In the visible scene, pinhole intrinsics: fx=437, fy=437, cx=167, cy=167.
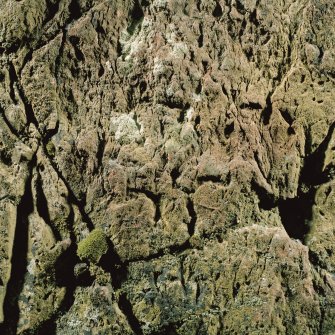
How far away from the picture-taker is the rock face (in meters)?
5.97

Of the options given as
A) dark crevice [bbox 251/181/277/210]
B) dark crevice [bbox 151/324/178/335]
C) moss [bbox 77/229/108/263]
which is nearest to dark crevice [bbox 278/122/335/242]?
dark crevice [bbox 251/181/277/210]

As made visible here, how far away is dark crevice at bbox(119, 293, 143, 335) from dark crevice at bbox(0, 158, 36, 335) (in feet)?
4.48

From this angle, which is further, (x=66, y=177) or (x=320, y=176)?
(x=320, y=176)

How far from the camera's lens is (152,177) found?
616 centimetres

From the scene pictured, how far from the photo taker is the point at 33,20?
621cm

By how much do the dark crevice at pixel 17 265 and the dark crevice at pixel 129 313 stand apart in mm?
1365

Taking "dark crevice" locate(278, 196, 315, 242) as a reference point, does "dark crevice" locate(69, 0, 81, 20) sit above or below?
above

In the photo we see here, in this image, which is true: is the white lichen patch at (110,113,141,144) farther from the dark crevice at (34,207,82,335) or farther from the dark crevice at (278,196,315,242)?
the dark crevice at (278,196,315,242)

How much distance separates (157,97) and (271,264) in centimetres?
289

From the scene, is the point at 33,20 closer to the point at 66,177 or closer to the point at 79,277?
the point at 66,177

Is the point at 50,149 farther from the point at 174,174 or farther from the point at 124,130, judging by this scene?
the point at 174,174

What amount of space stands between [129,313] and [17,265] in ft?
5.42

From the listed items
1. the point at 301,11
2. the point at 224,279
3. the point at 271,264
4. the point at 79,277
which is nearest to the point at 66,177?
the point at 79,277

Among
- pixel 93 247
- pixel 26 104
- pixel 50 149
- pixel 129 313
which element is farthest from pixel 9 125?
pixel 129 313
